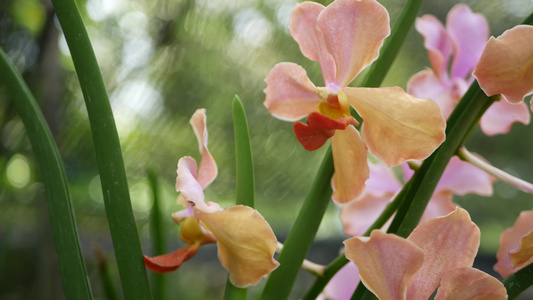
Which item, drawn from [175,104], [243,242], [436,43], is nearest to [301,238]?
[243,242]

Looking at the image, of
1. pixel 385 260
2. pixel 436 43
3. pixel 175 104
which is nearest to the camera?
pixel 385 260

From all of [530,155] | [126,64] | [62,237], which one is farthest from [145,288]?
[530,155]

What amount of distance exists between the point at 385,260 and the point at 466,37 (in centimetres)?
15

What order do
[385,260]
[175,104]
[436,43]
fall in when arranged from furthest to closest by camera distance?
[175,104]
[436,43]
[385,260]

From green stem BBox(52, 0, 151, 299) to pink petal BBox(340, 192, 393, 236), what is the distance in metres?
0.12

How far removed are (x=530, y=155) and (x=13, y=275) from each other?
3.60ft

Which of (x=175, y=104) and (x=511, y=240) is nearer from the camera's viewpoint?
(x=511, y=240)

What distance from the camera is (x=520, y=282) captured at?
6.1 inches

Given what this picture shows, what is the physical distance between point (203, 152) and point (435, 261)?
9cm

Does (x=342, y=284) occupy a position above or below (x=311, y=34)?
below

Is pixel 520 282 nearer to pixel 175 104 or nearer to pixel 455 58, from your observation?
pixel 455 58

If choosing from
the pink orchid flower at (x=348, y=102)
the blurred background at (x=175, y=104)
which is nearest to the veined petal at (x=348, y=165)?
the pink orchid flower at (x=348, y=102)

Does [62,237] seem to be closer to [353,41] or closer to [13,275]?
[353,41]

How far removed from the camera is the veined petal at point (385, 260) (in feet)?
0.44
